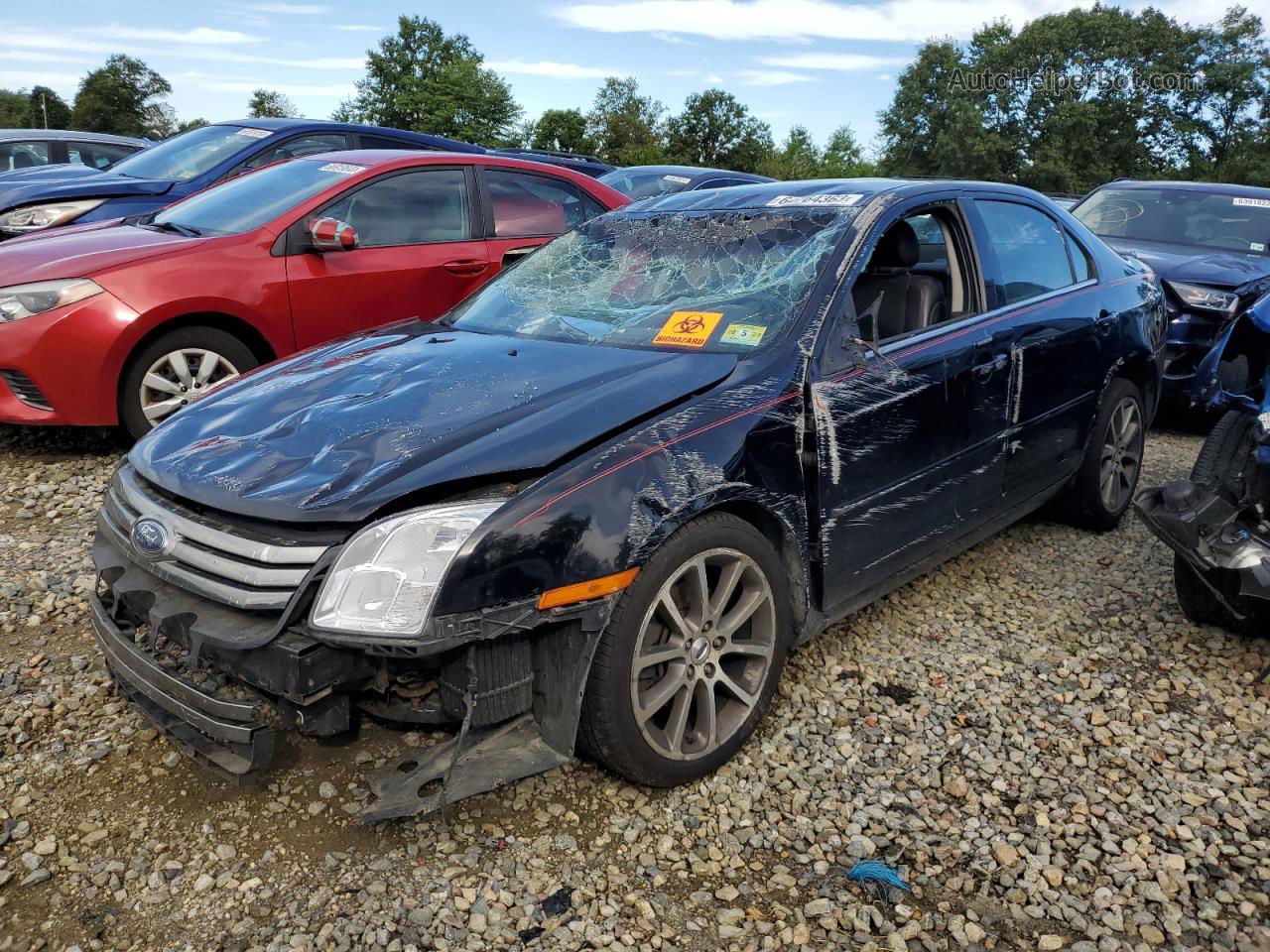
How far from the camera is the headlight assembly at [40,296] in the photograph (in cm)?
453

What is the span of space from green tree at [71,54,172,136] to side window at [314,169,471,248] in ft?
269

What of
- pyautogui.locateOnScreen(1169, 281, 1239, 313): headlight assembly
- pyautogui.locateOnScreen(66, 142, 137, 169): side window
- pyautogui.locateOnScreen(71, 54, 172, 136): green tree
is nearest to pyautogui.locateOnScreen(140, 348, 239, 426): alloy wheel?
pyautogui.locateOnScreen(1169, 281, 1239, 313): headlight assembly

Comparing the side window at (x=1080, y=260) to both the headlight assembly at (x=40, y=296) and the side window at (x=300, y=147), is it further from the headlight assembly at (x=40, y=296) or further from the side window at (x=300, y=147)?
the side window at (x=300, y=147)

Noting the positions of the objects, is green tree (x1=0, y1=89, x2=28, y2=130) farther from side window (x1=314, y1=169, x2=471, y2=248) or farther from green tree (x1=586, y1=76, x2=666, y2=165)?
side window (x1=314, y1=169, x2=471, y2=248)

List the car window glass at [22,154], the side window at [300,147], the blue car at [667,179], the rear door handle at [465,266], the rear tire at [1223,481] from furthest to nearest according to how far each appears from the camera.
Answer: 1. the car window glass at [22,154]
2. the blue car at [667,179]
3. the side window at [300,147]
4. the rear door handle at [465,266]
5. the rear tire at [1223,481]

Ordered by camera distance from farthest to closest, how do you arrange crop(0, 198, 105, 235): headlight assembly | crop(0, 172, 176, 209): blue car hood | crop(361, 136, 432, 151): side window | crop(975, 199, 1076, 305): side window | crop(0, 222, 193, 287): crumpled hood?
1. crop(361, 136, 432, 151): side window
2. crop(0, 172, 176, 209): blue car hood
3. crop(0, 198, 105, 235): headlight assembly
4. crop(0, 222, 193, 287): crumpled hood
5. crop(975, 199, 1076, 305): side window

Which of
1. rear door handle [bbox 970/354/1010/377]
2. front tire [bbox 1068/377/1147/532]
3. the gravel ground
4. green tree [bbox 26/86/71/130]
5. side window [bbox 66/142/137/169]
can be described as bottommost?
the gravel ground

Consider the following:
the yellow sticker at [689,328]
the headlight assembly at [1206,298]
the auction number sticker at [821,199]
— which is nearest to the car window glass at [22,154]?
the auction number sticker at [821,199]

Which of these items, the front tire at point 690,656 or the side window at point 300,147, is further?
the side window at point 300,147

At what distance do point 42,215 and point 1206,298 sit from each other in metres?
7.92

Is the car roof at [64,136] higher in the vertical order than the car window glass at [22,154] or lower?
higher

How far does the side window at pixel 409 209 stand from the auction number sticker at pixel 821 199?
2.72 metres

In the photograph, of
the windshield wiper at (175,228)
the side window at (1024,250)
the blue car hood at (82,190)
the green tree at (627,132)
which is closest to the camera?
the side window at (1024,250)

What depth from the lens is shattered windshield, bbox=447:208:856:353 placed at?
2.95 metres
